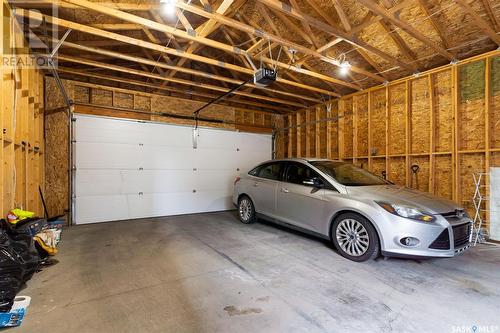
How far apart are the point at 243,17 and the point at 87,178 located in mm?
4958

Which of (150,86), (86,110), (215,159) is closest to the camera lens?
(86,110)

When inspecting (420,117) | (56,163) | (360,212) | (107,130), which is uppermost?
(420,117)

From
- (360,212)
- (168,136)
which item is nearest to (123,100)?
(168,136)

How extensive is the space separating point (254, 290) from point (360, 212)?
1.74 meters

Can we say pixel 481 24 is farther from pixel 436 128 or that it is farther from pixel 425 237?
pixel 425 237

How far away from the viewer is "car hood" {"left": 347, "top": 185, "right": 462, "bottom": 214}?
296 centimetres

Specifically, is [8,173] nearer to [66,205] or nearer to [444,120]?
[66,205]

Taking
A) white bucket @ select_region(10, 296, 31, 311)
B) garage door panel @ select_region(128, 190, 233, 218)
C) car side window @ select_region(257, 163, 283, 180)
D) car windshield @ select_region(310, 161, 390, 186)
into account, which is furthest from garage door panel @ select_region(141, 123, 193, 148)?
white bucket @ select_region(10, 296, 31, 311)

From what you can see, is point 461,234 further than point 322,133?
No

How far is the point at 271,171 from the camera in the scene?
15.7 ft

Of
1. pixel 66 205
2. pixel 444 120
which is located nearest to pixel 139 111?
pixel 66 205

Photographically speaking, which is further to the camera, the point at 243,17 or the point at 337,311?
the point at 243,17

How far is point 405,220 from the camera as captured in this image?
281 centimetres

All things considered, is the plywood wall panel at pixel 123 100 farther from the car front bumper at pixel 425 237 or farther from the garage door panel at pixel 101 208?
the car front bumper at pixel 425 237
